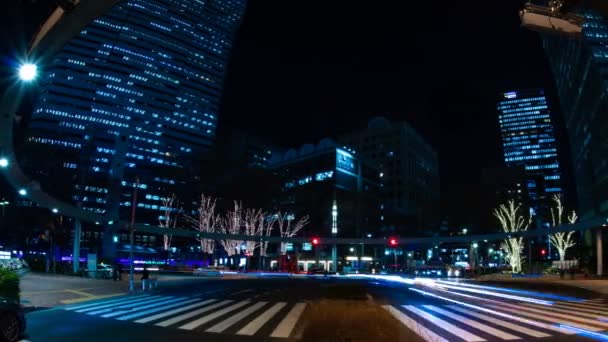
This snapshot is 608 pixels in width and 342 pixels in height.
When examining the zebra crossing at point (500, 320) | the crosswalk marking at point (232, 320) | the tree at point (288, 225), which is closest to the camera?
the zebra crossing at point (500, 320)

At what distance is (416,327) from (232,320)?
640 centimetres

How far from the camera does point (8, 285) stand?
49.6 ft

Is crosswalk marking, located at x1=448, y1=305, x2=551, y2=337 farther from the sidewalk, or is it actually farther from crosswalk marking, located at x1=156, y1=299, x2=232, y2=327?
the sidewalk

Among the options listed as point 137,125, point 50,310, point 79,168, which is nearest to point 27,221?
point 79,168

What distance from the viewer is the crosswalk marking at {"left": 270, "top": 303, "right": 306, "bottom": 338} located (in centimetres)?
1266

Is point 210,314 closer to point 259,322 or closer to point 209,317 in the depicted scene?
point 209,317

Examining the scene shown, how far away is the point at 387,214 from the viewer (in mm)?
122938

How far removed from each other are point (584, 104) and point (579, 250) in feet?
91.0

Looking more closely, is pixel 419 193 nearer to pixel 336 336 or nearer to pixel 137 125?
pixel 137 125

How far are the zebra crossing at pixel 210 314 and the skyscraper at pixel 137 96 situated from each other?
85658mm

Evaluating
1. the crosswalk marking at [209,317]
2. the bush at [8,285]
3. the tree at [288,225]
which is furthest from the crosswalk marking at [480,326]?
the tree at [288,225]

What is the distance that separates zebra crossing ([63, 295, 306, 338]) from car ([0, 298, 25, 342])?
176 inches

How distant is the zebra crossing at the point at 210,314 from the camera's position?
1366 centimetres

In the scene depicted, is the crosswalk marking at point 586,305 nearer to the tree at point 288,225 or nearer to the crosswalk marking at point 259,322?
the crosswalk marking at point 259,322
